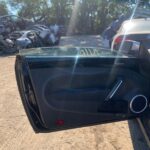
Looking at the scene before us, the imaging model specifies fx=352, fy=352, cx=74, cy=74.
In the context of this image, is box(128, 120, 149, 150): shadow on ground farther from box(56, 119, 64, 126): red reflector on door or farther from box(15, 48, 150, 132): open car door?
box(56, 119, 64, 126): red reflector on door

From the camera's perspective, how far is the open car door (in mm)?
2633

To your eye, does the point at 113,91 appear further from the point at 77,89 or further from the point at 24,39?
the point at 24,39

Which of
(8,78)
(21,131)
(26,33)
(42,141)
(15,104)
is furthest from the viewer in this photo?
(26,33)

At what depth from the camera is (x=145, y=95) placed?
2.77 m

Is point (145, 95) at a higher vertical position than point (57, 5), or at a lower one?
higher

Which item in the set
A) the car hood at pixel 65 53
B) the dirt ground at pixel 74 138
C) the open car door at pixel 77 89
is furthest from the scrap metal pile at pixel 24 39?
the open car door at pixel 77 89

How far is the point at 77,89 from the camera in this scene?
8.77 feet

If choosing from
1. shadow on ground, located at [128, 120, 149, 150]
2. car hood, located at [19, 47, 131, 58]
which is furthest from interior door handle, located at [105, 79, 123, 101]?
shadow on ground, located at [128, 120, 149, 150]

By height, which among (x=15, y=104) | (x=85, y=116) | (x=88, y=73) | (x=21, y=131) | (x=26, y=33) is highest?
(x=88, y=73)

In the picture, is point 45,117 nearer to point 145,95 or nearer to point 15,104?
point 145,95

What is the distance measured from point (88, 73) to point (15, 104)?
13.8ft

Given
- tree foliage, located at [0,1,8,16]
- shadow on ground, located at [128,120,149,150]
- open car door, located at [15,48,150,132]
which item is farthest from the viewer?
tree foliage, located at [0,1,8,16]

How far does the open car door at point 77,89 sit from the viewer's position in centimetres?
263

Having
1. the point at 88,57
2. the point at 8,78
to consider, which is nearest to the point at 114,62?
the point at 88,57
